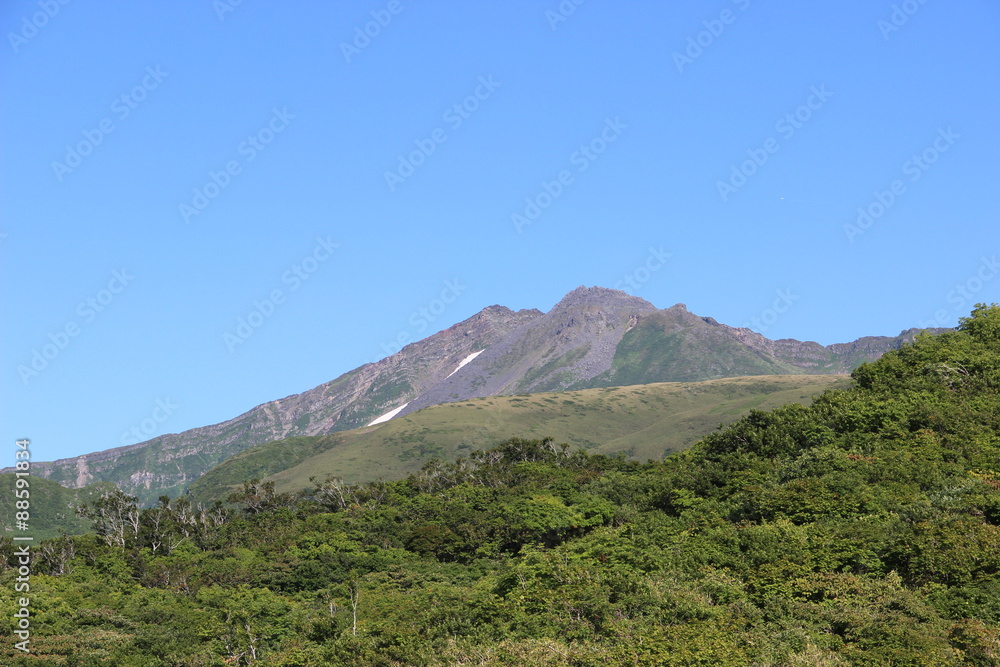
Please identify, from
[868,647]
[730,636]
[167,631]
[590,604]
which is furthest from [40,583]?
[868,647]

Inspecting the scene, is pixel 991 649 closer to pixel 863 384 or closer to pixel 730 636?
pixel 730 636

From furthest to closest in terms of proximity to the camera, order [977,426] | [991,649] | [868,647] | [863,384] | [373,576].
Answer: [863,384], [373,576], [977,426], [868,647], [991,649]

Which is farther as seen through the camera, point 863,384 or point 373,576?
point 863,384

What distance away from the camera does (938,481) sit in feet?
254

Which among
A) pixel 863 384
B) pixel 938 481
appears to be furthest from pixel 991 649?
pixel 863 384

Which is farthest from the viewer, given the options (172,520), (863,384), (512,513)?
(172,520)

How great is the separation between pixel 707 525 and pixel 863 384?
43619 millimetres

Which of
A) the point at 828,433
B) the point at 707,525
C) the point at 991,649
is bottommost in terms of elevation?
the point at 991,649

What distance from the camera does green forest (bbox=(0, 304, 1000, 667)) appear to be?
5628 centimetres

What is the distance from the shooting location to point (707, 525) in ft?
269

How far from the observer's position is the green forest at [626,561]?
56.3 meters

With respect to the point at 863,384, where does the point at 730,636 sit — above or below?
below

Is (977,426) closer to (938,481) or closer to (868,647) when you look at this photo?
(938,481)

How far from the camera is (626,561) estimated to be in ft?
245
